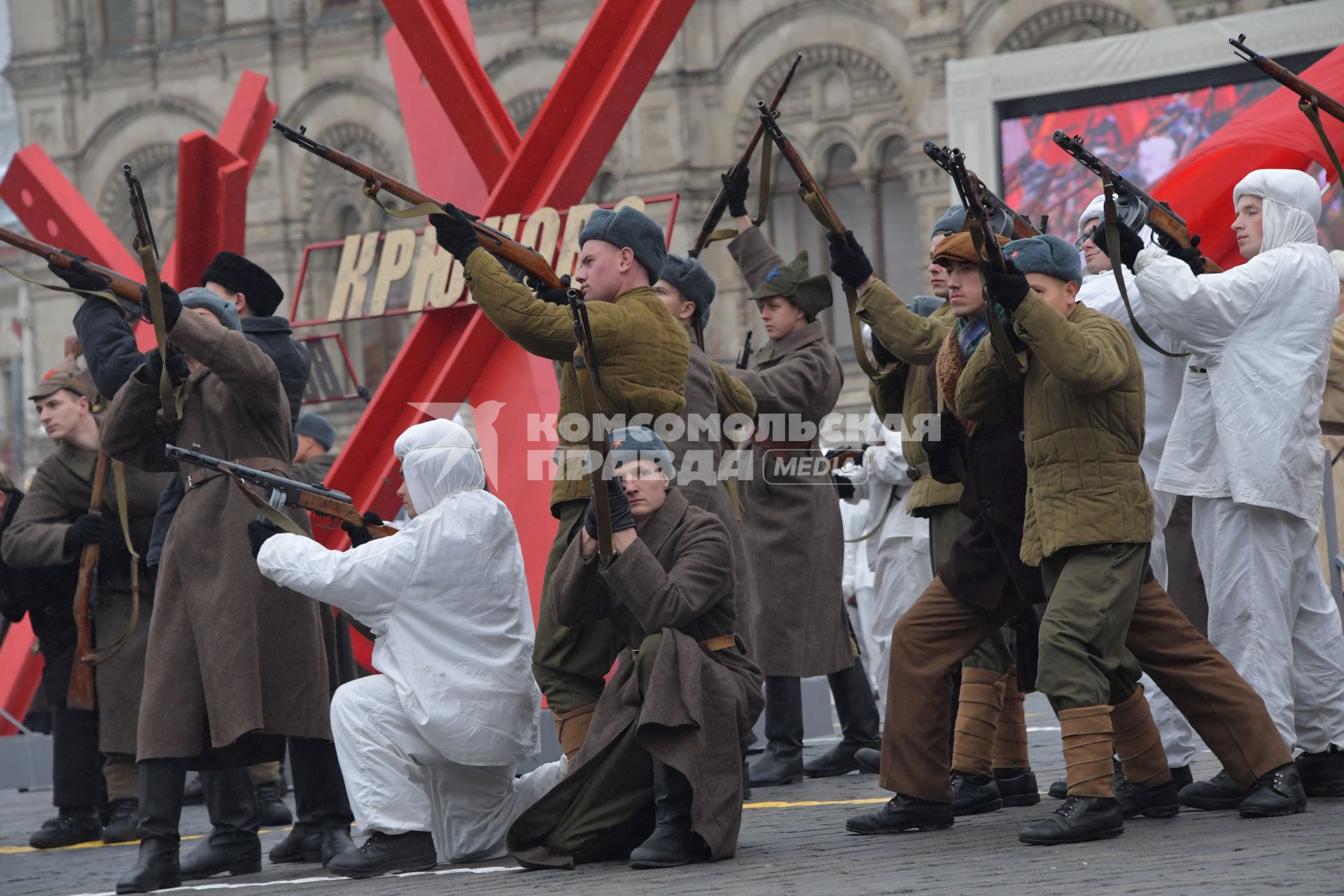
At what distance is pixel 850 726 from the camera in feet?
Answer: 25.0

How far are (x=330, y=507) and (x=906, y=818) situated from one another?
190cm

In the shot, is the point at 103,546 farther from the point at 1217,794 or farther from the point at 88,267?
the point at 1217,794

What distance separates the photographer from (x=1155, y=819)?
5.43 meters

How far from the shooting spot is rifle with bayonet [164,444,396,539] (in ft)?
18.3

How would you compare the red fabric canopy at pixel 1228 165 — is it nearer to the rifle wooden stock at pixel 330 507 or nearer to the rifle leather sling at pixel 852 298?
the rifle leather sling at pixel 852 298

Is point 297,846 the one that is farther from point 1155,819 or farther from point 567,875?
point 1155,819

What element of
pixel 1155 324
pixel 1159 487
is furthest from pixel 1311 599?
pixel 1155 324

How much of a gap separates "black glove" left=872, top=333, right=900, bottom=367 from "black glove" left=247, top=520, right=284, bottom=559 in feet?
6.37

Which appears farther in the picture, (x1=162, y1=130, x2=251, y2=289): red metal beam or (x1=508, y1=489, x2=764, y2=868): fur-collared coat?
(x1=162, y1=130, x2=251, y2=289): red metal beam

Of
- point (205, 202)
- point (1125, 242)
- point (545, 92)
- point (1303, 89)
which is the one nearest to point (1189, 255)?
point (1125, 242)

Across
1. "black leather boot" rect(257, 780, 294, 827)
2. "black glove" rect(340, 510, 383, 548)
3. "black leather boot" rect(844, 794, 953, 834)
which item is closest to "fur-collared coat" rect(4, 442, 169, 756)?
"black leather boot" rect(257, 780, 294, 827)

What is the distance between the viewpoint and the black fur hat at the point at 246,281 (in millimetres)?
6273

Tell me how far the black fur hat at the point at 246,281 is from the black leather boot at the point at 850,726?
8.69 feet

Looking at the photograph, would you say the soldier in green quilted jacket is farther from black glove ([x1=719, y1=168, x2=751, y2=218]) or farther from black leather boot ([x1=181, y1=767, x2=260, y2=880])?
black glove ([x1=719, y1=168, x2=751, y2=218])
